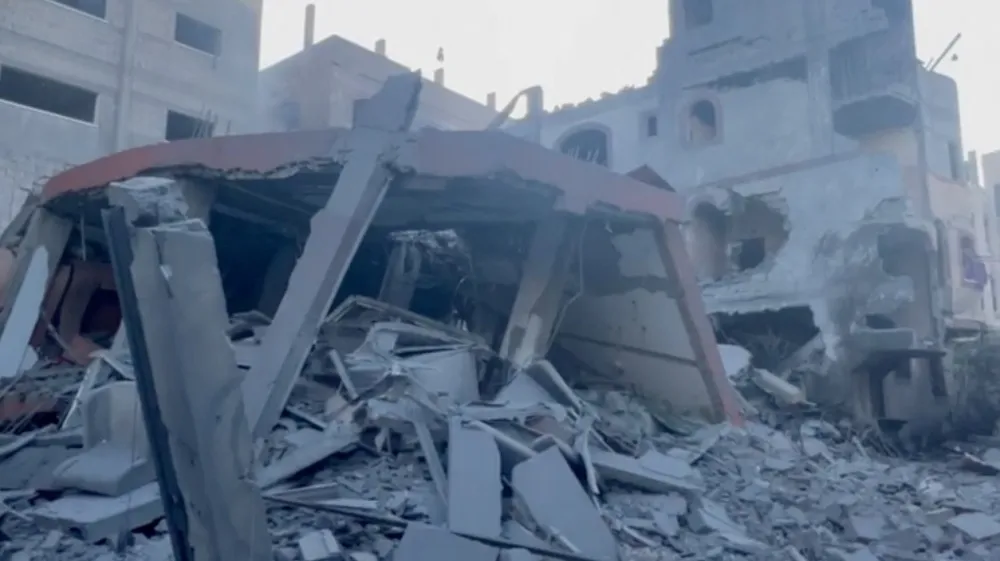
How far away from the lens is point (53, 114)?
53.9 ft

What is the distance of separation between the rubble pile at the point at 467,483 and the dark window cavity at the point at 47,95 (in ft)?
40.3

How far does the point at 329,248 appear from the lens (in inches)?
211

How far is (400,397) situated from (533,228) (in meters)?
2.89

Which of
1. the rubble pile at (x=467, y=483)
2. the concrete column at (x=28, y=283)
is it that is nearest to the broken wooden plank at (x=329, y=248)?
the rubble pile at (x=467, y=483)

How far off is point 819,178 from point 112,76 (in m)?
15.8

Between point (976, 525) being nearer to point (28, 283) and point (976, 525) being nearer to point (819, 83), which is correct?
point (28, 283)

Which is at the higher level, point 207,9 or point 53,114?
point 207,9

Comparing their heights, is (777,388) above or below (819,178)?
below

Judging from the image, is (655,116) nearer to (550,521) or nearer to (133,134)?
(133,134)

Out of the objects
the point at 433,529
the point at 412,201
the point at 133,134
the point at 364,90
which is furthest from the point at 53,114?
the point at 433,529

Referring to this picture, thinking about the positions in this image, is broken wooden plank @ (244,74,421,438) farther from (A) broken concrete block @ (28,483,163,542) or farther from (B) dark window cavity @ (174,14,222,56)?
(B) dark window cavity @ (174,14,222,56)

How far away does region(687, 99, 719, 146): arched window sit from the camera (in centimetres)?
1873

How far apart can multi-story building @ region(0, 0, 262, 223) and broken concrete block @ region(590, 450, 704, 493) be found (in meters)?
11.8

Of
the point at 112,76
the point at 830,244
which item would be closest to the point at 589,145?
the point at 830,244
